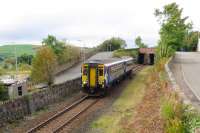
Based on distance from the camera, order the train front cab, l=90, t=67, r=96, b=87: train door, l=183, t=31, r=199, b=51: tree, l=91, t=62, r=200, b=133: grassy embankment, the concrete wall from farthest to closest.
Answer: l=183, t=31, r=199, b=51: tree
l=90, t=67, r=96, b=87: train door
the train front cab
the concrete wall
l=91, t=62, r=200, b=133: grassy embankment

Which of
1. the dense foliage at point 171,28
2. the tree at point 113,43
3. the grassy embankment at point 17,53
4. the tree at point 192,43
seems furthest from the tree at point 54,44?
the tree at point 192,43

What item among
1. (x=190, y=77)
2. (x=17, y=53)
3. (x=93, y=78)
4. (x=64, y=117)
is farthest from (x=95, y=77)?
(x=17, y=53)

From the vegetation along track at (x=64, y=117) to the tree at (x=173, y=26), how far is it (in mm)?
19991

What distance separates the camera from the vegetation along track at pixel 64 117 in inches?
602

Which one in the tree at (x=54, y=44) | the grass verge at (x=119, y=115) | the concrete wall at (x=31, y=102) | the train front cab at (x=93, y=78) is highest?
the tree at (x=54, y=44)

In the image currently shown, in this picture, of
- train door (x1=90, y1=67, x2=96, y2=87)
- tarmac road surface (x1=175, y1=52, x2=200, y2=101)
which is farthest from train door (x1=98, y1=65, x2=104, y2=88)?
tarmac road surface (x1=175, y1=52, x2=200, y2=101)

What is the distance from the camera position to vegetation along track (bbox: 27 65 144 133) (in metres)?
15.3

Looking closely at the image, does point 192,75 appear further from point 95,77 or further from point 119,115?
point 119,115

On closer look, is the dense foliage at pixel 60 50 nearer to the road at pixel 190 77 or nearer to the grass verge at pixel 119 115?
the road at pixel 190 77

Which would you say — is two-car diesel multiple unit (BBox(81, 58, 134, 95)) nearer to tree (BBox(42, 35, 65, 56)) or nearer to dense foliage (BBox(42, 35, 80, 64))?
dense foliage (BBox(42, 35, 80, 64))

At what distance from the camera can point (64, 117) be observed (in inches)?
711

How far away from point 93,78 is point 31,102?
6945 mm

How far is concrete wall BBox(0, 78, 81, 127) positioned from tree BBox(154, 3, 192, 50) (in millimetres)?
18791

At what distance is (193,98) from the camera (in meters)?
14.6
